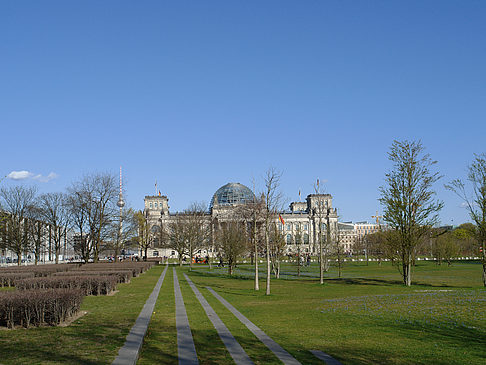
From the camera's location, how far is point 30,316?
1403cm

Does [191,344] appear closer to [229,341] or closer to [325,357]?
[229,341]

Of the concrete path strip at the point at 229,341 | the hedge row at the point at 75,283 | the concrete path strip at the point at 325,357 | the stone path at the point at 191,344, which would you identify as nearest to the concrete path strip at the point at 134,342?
the stone path at the point at 191,344

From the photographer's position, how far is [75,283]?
22625mm

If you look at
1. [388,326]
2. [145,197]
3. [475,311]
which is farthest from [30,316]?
[145,197]

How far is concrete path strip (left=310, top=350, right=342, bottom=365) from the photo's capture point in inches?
376

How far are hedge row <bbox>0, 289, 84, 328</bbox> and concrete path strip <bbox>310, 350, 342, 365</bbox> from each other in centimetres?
815

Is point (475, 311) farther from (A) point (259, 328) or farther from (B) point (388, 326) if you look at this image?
(A) point (259, 328)

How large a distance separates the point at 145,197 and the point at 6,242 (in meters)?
105

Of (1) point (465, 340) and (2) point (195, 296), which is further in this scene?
(2) point (195, 296)

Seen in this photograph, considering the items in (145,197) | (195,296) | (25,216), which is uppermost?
(145,197)

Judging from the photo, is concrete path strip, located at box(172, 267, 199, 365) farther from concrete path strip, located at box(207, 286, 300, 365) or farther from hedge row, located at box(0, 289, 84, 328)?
hedge row, located at box(0, 289, 84, 328)

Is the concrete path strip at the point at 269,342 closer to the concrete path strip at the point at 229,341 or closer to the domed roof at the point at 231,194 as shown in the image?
the concrete path strip at the point at 229,341

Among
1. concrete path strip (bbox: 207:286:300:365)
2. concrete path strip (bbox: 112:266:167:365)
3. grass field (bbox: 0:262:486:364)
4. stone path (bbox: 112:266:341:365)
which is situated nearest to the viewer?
concrete path strip (bbox: 112:266:167:365)

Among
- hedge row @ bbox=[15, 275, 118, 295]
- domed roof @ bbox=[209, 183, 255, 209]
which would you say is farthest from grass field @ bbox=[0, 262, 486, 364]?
domed roof @ bbox=[209, 183, 255, 209]
